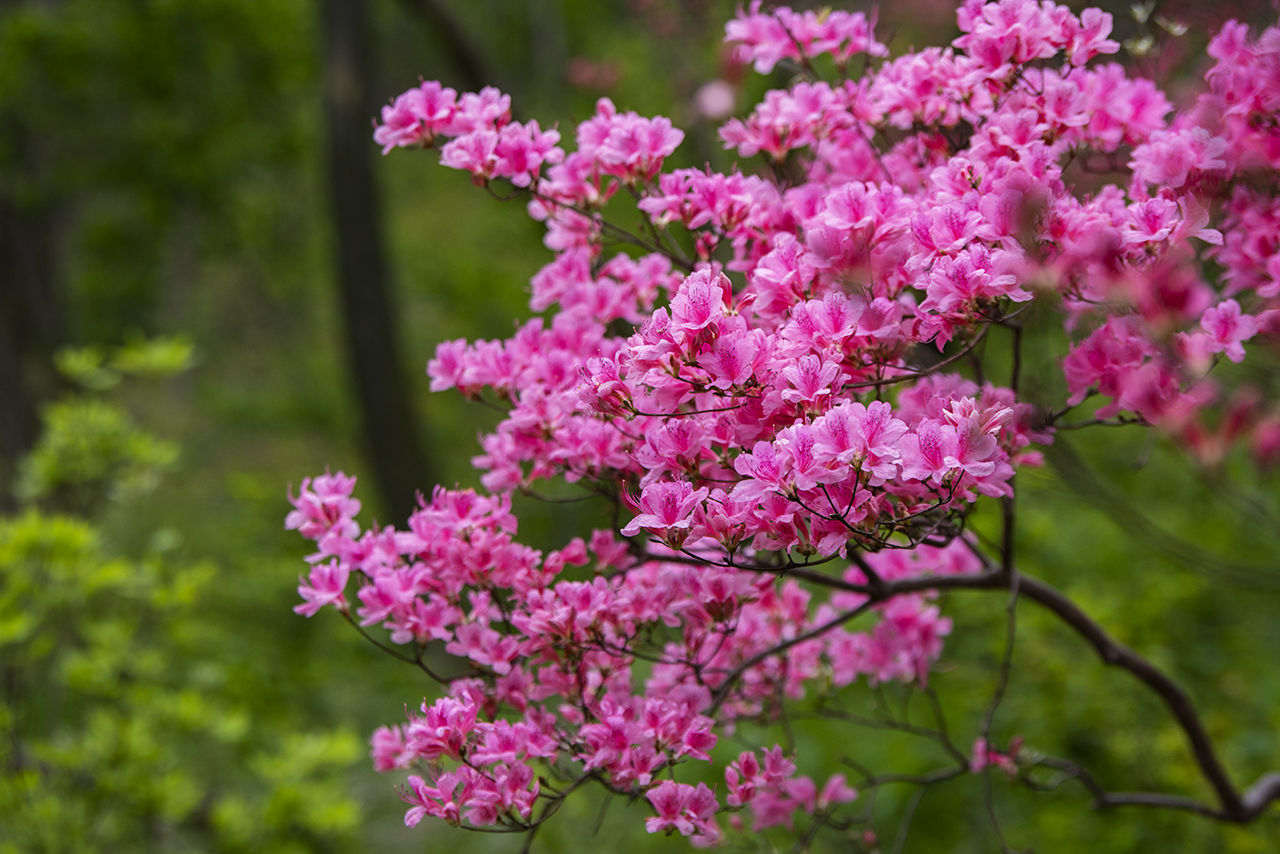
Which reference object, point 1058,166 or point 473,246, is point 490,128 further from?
point 473,246

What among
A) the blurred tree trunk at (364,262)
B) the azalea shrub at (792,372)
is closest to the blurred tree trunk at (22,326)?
the blurred tree trunk at (364,262)

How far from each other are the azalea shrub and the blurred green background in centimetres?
20

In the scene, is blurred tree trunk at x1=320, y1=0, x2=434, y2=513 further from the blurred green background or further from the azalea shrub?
the azalea shrub

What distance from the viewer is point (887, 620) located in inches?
72.3

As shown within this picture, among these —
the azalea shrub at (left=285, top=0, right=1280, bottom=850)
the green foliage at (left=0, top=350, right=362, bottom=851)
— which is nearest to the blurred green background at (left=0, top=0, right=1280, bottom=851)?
the green foliage at (left=0, top=350, right=362, bottom=851)

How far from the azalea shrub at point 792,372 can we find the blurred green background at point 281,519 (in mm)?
203

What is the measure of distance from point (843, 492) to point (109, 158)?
6.69 meters

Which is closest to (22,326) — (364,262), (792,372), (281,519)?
(281,519)

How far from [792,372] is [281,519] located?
6.26m

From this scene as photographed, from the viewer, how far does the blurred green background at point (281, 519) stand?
8.77 ft

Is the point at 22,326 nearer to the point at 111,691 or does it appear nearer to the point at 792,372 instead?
the point at 111,691

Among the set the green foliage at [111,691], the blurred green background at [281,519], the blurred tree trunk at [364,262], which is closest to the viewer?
the green foliage at [111,691]

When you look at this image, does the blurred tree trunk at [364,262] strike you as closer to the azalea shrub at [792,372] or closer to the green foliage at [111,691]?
the green foliage at [111,691]

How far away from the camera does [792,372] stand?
105 centimetres
